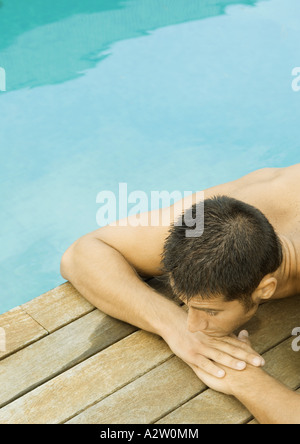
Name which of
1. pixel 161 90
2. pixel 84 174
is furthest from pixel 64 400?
pixel 161 90

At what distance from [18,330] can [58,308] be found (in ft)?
0.50

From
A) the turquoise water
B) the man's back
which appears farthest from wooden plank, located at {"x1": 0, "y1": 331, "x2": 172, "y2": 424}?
the turquoise water

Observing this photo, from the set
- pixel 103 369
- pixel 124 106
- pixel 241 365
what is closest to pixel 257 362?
pixel 241 365

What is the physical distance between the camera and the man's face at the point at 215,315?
167cm

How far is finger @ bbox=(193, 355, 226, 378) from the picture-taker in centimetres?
179

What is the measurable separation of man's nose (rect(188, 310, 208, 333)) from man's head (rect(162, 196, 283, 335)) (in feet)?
0.04

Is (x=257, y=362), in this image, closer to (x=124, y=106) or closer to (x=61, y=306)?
(x=61, y=306)

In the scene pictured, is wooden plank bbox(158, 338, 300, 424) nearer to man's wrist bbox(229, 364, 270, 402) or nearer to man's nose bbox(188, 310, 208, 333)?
man's wrist bbox(229, 364, 270, 402)

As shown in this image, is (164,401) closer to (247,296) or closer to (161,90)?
(247,296)

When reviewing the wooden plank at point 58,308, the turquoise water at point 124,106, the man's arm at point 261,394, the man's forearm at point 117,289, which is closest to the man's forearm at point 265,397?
the man's arm at point 261,394

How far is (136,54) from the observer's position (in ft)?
15.6

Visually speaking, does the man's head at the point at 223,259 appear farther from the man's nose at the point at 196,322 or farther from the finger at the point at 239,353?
the finger at the point at 239,353

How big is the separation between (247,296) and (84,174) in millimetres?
2462

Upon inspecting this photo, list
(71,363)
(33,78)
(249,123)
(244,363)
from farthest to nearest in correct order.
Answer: (33,78) → (249,123) → (71,363) → (244,363)
